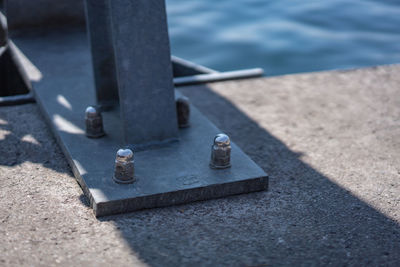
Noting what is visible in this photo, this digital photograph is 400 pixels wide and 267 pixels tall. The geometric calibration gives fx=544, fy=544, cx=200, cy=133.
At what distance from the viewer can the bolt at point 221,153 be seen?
14.1ft

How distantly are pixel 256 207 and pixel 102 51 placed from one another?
2.26 m

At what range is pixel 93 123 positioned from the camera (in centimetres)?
478

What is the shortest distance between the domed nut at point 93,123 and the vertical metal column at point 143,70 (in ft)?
1.12

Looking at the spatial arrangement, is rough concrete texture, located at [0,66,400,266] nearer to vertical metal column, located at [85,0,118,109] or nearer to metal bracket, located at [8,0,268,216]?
metal bracket, located at [8,0,268,216]

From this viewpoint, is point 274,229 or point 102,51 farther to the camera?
point 102,51

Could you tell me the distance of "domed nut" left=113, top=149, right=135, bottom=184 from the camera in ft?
13.3

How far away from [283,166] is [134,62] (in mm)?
1588

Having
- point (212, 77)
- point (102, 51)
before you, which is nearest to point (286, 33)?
point (212, 77)

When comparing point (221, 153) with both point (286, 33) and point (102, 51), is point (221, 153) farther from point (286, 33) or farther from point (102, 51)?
point (286, 33)

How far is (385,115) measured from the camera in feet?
19.3

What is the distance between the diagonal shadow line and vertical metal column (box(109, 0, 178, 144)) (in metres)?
0.85

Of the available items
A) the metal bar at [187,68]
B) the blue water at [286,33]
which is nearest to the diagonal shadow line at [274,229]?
the metal bar at [187,68]

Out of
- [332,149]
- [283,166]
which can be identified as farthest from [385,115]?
[283,166]

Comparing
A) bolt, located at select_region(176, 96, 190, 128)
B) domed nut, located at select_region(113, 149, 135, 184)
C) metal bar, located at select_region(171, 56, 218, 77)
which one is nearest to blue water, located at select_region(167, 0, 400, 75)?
metal bar, located at select_region(171, 56, 218, 77)
